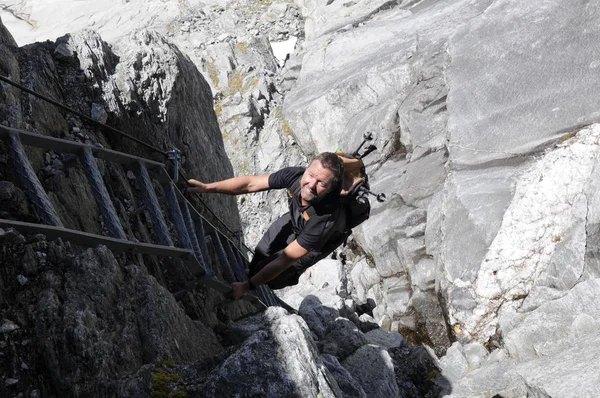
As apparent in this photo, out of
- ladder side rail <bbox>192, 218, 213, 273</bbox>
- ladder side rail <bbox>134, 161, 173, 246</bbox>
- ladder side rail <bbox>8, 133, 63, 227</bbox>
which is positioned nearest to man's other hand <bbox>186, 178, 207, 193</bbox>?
ladder side rail <bbox>134, 161, 173, 246</bbox>

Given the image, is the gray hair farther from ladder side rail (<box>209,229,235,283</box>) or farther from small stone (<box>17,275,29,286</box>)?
small stone (<box>17,275,29,286</box>)

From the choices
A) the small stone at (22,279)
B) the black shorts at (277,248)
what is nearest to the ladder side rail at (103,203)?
the small stone at (22,279)

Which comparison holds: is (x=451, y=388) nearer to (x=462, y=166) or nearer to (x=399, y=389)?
(x=399, y=389)

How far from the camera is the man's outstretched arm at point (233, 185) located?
793cm

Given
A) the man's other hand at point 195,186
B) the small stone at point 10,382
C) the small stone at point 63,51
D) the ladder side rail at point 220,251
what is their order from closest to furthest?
the small stone at point 10,382
the man's other hand at point 195,186
the small stone at point 63,51
the ladder side rail at point 220,251

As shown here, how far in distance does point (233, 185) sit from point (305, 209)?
1.26 metres

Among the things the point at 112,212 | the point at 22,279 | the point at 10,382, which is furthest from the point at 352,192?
the point at 10,382

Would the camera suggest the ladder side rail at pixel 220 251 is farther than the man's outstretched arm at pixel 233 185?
Yes

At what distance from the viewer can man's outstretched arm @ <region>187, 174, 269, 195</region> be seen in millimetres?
7934

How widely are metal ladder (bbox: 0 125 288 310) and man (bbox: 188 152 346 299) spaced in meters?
0.59

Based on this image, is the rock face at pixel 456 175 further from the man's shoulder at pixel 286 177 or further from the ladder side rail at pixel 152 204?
the man's shoulder at pixel 286 177

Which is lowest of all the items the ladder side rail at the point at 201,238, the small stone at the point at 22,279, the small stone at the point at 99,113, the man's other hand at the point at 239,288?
the man's other hand at the point at 239,288

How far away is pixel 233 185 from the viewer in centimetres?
802

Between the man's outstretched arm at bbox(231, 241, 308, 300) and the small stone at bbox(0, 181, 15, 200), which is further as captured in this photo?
the man's outstretched arm at bbox(231, 241, 308, 300)
